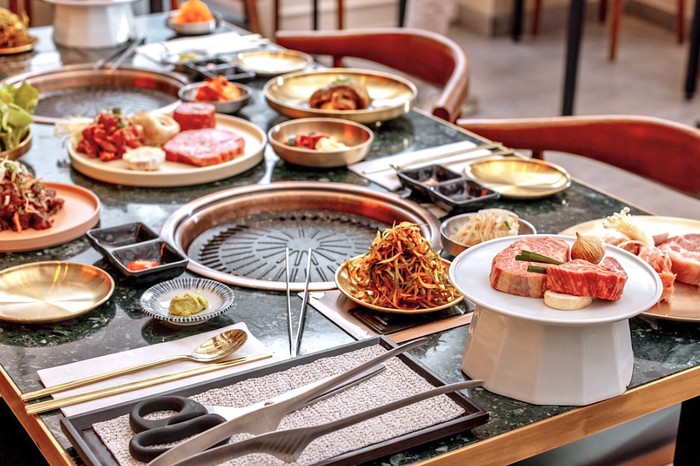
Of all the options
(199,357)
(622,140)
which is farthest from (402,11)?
(199,357)

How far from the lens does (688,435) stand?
1.72 meters

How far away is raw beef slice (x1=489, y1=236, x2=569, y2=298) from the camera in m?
1.41

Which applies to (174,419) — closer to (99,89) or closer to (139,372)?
(139,372)

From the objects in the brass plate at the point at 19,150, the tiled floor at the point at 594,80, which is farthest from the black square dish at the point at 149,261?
the tiled floor at the point at 594,80

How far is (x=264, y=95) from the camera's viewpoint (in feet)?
9.00

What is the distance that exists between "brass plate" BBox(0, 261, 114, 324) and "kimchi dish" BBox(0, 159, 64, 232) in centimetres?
22

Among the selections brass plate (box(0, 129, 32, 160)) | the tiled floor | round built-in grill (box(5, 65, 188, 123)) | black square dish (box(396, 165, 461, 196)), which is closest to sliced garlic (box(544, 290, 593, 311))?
black square dish (box(396, 165, 461, 196))

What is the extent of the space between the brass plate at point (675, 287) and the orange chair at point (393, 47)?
4.29 feet

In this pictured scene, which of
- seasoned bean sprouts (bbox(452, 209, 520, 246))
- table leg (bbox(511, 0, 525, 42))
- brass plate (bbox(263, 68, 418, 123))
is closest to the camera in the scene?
seasoned bean sprouts (bbox(452, 209, 520, 246))

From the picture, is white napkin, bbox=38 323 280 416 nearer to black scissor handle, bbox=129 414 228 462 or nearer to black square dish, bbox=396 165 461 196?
black scissor handle, bbox=129 414 228 462

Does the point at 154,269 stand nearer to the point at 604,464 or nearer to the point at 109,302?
the point at 109,302

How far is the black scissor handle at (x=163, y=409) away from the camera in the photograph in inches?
51.9

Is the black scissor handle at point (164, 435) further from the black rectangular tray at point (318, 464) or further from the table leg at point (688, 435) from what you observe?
the table leg at point (688, 435)

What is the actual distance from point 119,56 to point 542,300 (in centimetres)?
219
